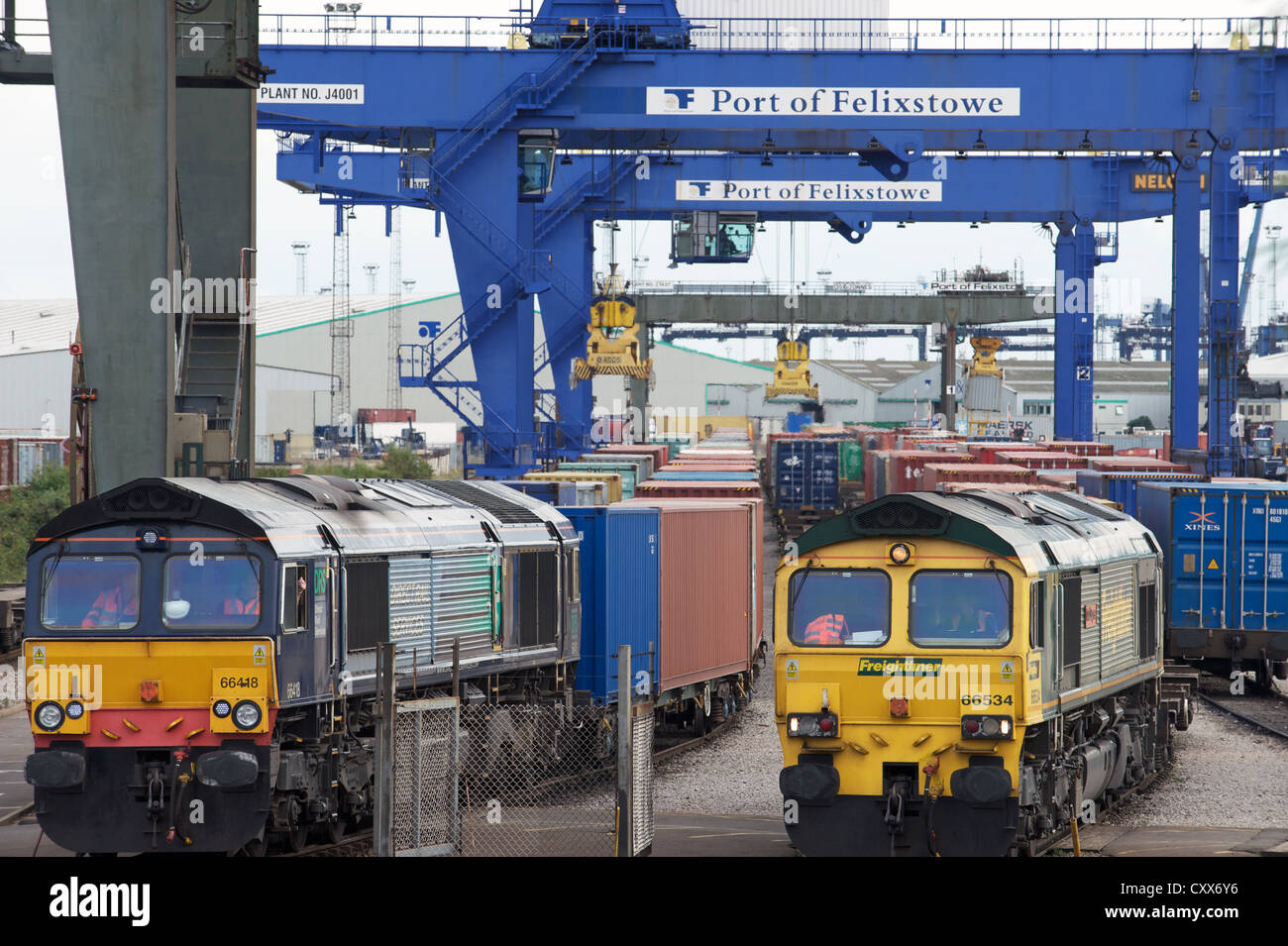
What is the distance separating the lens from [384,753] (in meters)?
10.6

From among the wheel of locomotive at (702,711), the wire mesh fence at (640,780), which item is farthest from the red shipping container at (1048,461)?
the wire mesh fence at (640,780)

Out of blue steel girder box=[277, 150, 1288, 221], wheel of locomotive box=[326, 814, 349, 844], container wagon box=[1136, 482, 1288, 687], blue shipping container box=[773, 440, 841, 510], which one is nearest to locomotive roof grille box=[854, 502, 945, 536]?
wheel of locomotive box=[326, 814, 349, 844]

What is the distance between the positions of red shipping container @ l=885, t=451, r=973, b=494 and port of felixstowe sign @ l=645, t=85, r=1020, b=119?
1275 cm

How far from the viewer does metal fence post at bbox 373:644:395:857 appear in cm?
1058

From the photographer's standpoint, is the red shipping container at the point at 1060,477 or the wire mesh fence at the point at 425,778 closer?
the wire mesh fence at the point at 425,778

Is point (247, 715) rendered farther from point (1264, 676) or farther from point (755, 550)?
point (1264, 676)

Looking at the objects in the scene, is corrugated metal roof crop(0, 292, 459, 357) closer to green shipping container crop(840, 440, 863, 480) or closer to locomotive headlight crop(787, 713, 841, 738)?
green shipping container crop(840, 440, 863, 480)

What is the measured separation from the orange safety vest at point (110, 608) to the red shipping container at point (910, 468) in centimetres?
3009

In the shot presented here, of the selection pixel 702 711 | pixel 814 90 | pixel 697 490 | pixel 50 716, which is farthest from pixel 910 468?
pixel 50 716

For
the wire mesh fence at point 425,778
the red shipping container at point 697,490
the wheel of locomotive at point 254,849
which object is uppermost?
the red shipping container at point 697,490

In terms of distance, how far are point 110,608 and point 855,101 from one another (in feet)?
70.4

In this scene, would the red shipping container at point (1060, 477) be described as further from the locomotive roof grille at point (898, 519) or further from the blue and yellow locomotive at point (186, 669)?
the blue and yellow locomotive at point (186, 669)

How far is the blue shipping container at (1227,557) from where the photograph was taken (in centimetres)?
2550

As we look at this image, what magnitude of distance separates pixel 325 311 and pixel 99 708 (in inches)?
4170
